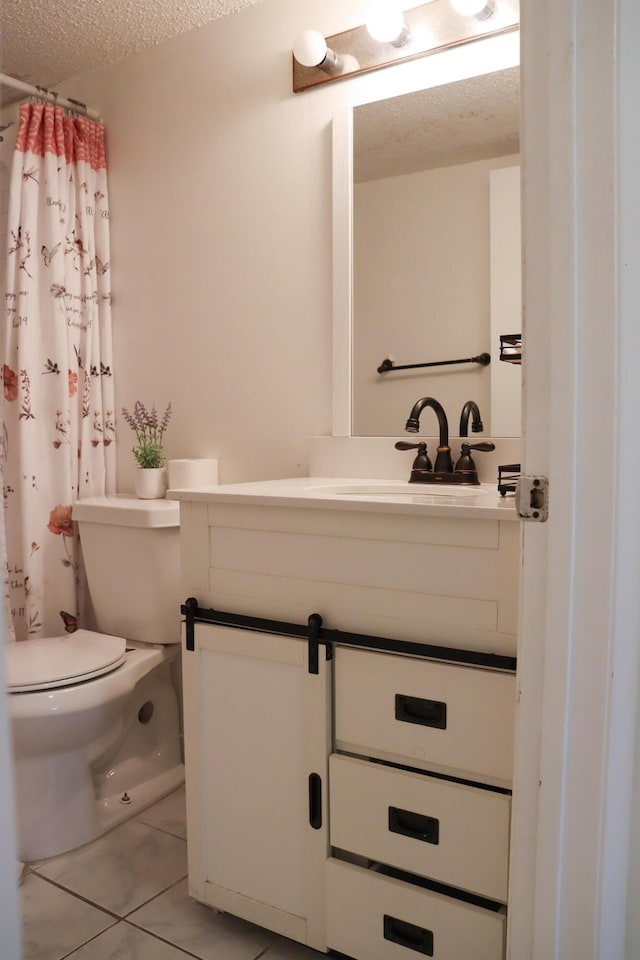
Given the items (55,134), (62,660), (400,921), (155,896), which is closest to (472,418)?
(400,921)

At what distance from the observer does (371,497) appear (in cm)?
137

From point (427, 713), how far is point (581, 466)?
1.87ft

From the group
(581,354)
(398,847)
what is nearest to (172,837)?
(398,847)

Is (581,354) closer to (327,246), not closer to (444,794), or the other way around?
(444,794)

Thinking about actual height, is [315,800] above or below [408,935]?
above

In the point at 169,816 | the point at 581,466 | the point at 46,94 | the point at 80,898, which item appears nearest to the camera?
the point at 581,466

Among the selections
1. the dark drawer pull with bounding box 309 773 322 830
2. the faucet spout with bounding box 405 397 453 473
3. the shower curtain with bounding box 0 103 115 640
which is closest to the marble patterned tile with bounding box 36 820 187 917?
the dark drawer pull with bounding box 309 773 322 830

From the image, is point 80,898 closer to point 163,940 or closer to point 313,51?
point 163,940

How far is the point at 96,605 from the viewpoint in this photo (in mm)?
2117

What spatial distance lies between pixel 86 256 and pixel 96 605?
1074 mm

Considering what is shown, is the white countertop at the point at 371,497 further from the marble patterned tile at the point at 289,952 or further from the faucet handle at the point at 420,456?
the marble patterned tile at the point at 289,952

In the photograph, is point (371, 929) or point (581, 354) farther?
point (371, 929)

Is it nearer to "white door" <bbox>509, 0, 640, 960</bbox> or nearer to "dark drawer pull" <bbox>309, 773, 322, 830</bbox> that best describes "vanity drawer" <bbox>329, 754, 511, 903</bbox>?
"dark drawer pull" <bbox>309, 773, 322, 830</bbox>

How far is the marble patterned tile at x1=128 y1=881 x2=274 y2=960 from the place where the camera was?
145cm
